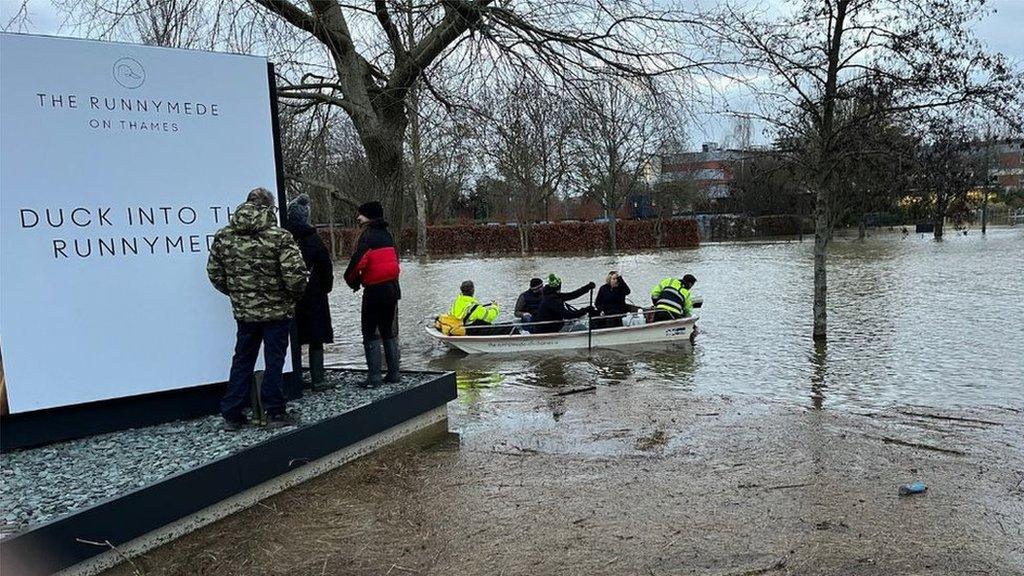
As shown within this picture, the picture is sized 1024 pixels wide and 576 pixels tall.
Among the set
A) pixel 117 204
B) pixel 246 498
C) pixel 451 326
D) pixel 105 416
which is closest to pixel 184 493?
pixel 246 498

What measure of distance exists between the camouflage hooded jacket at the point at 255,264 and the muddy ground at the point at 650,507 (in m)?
1.39

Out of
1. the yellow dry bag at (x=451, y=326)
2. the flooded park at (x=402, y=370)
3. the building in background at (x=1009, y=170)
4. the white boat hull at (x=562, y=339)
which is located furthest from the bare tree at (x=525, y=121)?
the building in background at (x=1009, y=170)

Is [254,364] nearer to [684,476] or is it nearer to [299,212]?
[299,212]

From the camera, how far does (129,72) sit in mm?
5758

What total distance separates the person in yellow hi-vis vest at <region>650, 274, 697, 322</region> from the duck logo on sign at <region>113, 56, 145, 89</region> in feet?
29.9

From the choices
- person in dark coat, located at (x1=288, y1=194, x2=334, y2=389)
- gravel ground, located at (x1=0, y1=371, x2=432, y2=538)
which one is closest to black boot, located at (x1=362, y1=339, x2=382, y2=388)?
person in dark coat, located at (x1=288, y1=194, x2=334, y2=389)

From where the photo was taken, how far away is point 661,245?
152 ft

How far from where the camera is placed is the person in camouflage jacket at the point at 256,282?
5449mm

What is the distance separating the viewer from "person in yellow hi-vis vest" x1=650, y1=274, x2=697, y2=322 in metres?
13.0

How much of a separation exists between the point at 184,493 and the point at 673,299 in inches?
391

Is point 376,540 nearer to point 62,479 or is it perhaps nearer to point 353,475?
point 353,475

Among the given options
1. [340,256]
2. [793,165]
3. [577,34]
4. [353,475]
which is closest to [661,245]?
[340,256]

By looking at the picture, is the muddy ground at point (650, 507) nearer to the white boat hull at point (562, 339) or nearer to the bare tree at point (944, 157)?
the bare tree at point (944, 157)

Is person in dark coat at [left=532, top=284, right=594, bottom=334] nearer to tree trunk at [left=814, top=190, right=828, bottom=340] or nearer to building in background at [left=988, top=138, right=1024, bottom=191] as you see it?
tree trunk at [left=814, top=190, right=828, bottom=340]
